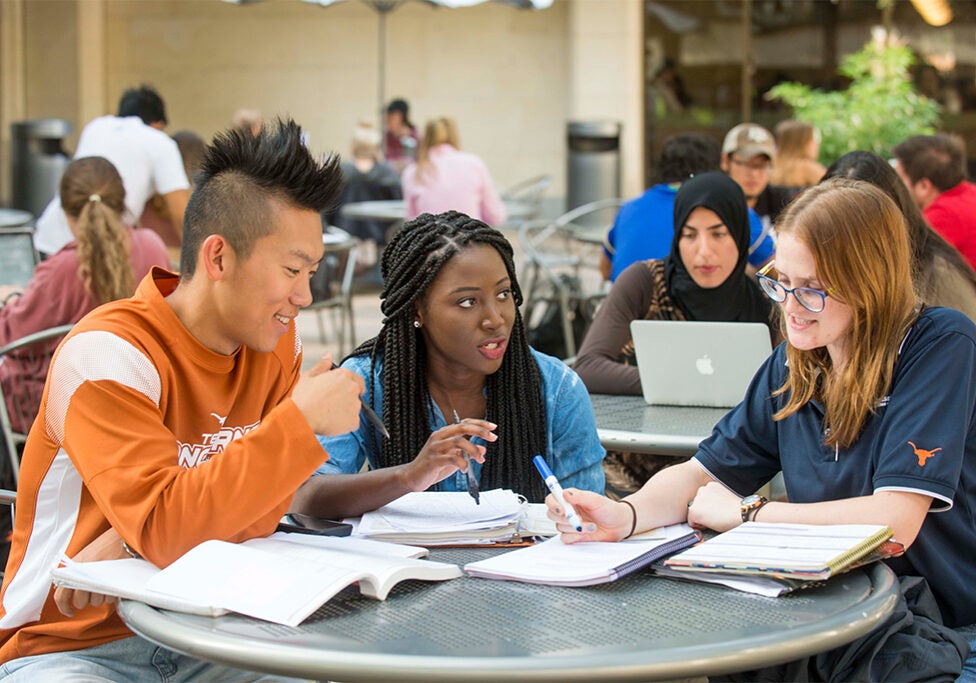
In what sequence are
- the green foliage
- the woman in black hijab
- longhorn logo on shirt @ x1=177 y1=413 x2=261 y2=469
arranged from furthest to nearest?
1. the green foliage
2. the woman in black hijab
3. longhorn logo on shirt @ x1=177 y1=413 x2=261 y2=469

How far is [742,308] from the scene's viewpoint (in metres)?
3.96

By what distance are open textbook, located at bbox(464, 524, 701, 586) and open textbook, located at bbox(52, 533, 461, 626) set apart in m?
Answer: 0.08

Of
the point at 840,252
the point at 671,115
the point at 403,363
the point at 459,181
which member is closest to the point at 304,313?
the point at 459,181

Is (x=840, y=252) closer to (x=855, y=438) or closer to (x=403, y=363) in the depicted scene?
(x=855, y=438)

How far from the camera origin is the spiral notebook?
1.76 m

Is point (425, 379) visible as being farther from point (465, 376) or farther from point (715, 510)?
point (715, 510)

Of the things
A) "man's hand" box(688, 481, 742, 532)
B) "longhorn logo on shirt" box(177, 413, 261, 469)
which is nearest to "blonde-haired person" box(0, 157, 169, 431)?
"longhorn logo on shirt" box(177, 413, 261, 469)

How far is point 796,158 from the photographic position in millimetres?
7715

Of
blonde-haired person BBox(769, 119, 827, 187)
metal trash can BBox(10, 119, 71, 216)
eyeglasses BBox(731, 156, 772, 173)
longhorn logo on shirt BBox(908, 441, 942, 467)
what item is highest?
metal trash can BBox(10, 119, 71, 216)

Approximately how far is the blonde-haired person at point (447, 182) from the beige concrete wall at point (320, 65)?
5.32 m

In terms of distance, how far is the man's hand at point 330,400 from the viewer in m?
1.87

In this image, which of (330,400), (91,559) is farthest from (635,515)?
(91,559)

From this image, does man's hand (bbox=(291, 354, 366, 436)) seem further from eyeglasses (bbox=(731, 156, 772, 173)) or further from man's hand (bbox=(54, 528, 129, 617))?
eyeglasses (bbox=(731, 156, 772, 173))

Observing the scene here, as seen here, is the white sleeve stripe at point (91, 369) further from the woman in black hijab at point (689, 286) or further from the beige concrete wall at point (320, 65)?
the beige concrete wall at point (320, 65)
